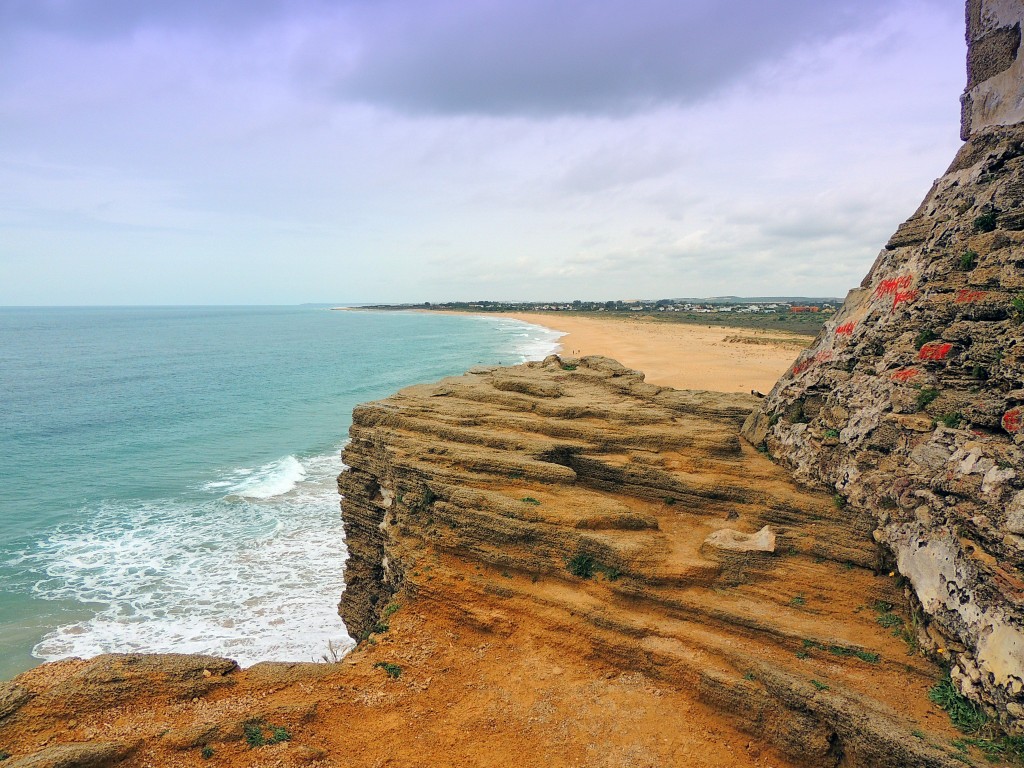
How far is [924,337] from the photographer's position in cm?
1115

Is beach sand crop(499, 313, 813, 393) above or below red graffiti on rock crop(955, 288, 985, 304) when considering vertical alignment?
below

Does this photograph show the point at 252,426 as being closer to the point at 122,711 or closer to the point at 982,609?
the point at 122,711

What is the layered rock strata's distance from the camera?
8.84 m

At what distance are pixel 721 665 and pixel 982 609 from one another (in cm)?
381

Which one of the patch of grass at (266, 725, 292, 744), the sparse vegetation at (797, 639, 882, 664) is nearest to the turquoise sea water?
the patch of grass at (266, 725, 292, 744)

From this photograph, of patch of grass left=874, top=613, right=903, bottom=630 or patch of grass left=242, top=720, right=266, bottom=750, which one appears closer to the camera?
patch of grass left=242, top=720, right=266, bottom=750

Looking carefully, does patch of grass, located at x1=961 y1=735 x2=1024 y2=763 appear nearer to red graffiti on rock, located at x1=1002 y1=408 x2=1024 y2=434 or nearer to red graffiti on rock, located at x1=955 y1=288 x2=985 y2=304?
red graffiti on rock, located at x1=1002 y1=408 x2=1024 y2=434

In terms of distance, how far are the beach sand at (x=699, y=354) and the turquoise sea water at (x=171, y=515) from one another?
78.8 feet

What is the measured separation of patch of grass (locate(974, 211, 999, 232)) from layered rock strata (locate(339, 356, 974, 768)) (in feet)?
19.8

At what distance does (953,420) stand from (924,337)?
2006mm

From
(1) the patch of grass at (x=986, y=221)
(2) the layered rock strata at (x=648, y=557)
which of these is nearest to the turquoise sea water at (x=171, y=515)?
(2) the layered rock strata at (x=648, y=557)

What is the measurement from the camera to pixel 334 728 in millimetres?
8836

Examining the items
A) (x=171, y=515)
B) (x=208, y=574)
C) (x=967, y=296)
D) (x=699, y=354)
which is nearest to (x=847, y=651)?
(x=967, y=296)

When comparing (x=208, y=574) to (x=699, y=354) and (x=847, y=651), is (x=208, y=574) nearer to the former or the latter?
(x=847, y=651)
